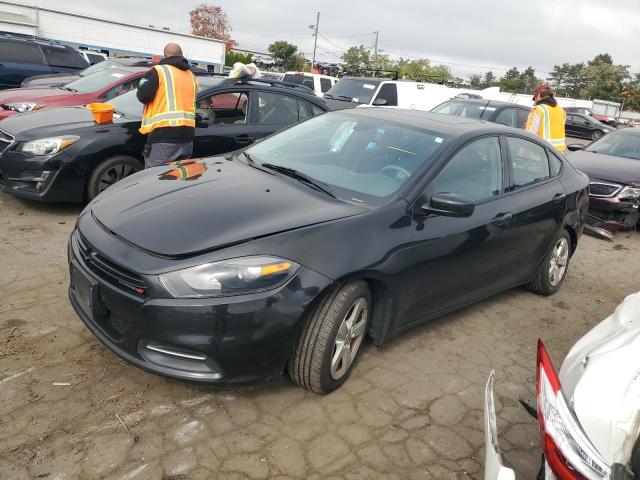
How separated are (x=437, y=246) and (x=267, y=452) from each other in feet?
5.18

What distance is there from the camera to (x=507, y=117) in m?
9.88

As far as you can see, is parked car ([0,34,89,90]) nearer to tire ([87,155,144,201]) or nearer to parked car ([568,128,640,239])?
tire ([87,155,144,201])

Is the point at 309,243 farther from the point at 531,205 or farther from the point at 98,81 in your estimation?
the point at 98,81

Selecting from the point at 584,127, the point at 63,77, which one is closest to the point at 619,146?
the point at 63,77

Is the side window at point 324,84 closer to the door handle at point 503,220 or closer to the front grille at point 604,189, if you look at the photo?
the front grille at point 604,189

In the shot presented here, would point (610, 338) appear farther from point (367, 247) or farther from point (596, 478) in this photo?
point (367, 247)

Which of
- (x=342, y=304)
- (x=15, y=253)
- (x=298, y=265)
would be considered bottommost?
(x=15, y=253)

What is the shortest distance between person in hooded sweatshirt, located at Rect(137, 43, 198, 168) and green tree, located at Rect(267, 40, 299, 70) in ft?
160

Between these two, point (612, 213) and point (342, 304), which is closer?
point (342, 304)

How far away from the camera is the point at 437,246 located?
336 cm

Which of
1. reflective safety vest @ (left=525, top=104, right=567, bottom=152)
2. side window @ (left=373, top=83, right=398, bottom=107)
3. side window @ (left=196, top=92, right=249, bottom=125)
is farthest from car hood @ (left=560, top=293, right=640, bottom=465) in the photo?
side window @ (left=373, top=83, right=398, bottom=107)

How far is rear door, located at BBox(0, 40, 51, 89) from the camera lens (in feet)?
37.8

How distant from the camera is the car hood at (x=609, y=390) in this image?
5.67 ft

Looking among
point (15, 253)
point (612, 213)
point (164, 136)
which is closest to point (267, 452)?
point (15, 253)
